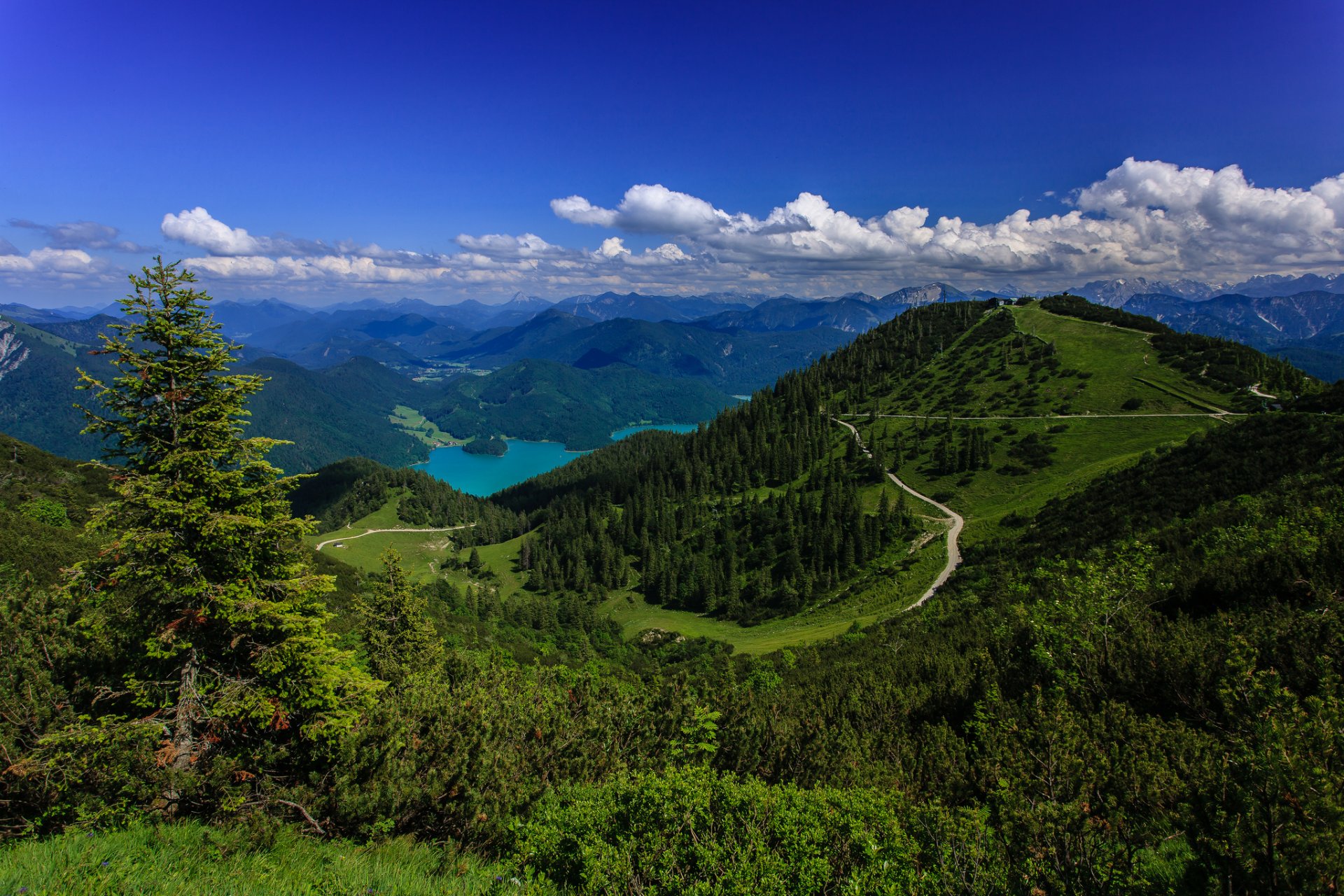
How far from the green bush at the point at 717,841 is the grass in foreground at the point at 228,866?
1.15 metres

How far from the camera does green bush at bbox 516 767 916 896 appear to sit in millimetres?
9789

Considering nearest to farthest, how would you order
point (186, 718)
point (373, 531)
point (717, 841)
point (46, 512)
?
point (717, 841) < point (186, 718) < point (46, 512) < point (373, 531)

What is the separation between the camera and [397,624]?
3084 cm

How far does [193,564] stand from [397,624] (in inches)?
765

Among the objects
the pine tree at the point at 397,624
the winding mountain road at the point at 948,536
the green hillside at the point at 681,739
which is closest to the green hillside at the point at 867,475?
the winding mountain road at the point at 948,536

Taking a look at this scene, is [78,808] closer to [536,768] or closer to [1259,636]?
[536,768]

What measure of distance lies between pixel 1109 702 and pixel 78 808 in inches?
950

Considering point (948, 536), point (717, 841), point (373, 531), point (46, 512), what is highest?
point (717, 841)

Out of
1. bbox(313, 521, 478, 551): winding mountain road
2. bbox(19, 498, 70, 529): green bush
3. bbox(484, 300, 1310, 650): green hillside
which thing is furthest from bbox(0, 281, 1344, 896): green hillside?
bbox(313, 521, 478, 551): winding mountain road

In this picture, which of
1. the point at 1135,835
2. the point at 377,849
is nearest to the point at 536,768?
the point at 377,849

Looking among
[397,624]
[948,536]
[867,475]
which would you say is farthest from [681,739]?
[867,475]

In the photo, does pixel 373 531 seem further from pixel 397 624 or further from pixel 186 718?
pixel 186 718

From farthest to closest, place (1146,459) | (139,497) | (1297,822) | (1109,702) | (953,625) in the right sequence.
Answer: (1146,459)
(953,625)
(1109,702)
(139,497)
(1297,822)

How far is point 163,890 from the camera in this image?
7609 millimetres
